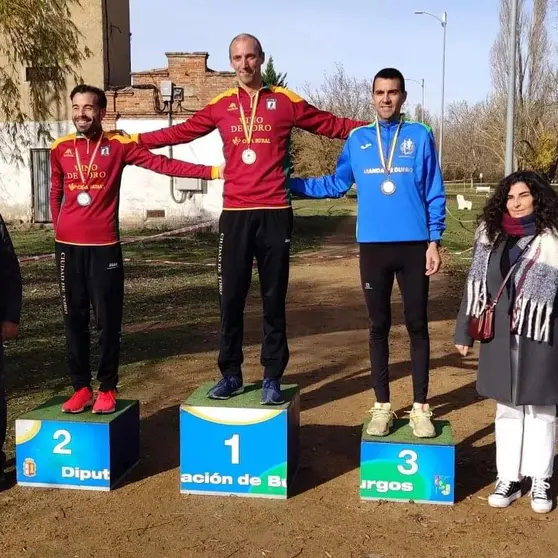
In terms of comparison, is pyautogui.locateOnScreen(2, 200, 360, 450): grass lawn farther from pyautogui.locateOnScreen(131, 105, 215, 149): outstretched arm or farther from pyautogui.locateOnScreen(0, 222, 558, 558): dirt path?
pyautogui.locateOnScreen(131, 105, 215, 149): outstretched arm

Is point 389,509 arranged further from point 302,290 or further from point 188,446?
point 302,290

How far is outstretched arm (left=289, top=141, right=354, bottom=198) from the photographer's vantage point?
14.5 feet

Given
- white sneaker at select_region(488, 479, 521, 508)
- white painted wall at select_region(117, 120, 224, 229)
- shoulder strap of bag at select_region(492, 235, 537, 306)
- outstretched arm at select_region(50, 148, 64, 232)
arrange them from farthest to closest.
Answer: white painted wall at select_region(117, 120, 224, 229), outstretched arm at select_region(50, 148, 64, 232), white sneaker at select_region(488, 479, 521, 508), shoulder strap of bag at select_region(492, 235, 537, 306)

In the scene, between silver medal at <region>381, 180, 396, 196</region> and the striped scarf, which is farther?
silver medal at <region>381, 180, 396, 196</region>

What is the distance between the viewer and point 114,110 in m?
20.0

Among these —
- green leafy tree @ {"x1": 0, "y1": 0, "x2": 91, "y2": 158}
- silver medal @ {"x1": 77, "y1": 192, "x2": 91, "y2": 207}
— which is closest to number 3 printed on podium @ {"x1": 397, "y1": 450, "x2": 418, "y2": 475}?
silver medal @ {"x1": 77, "y1": 192, "x2": 91, "y2": 207}

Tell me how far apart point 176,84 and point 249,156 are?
16165 mm

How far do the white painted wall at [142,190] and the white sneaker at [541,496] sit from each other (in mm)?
16093

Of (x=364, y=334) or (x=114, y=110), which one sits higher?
(x=114, y=110)

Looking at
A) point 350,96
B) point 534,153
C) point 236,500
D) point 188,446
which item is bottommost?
point 236,500

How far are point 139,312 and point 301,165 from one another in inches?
1345

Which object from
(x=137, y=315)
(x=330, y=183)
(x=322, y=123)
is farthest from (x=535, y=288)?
(x=137, y=315)

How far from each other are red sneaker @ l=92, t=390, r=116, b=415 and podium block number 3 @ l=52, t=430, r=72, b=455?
0.23m

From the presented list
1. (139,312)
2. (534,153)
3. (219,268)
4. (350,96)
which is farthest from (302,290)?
(350,96)
